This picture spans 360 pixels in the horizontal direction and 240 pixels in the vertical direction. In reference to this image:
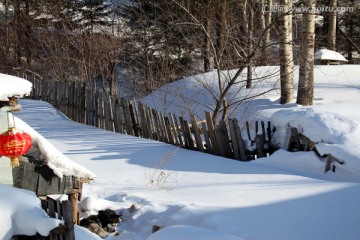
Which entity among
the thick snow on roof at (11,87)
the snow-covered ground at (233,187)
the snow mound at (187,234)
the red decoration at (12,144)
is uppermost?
the thick snow on roof at (11,87)

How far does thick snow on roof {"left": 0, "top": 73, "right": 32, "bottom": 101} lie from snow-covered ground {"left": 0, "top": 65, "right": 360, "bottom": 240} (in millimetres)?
1382

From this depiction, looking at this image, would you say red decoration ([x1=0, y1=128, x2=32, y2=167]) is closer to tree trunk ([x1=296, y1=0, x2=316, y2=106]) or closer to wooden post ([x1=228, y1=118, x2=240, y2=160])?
wooden post ([x1=228, y1=118, x2=240, y2=160])

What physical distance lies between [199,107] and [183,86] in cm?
228

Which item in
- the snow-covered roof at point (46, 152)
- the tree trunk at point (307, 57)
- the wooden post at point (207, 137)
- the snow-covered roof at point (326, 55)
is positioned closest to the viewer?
the snow-covered roof at point (46, 152)

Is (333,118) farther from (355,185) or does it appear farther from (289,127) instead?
(355,185)

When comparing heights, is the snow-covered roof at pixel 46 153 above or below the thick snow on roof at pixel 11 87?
below

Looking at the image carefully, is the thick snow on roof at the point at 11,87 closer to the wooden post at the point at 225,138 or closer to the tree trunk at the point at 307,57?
the wooden post at the point at 225,138

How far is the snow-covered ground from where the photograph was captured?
4336 mm

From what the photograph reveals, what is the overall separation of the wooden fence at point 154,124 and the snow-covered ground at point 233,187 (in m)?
0.38

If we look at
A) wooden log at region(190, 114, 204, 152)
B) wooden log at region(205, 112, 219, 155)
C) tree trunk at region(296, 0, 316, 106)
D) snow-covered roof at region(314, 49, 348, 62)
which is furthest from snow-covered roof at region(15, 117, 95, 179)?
snow-covered roof at region(314, 49, 348, 62)

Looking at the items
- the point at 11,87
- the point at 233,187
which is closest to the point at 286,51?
the point at 233,187

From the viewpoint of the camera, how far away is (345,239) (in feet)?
13.4

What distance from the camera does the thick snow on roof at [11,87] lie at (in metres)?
3.78

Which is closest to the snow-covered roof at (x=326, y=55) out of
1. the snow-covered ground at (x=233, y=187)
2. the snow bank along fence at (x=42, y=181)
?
the snow-covered ground at (x=233, y=187)
